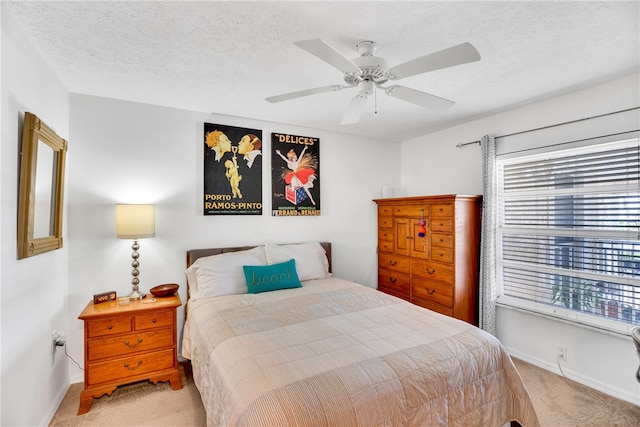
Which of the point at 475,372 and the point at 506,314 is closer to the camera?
the point at 475,372

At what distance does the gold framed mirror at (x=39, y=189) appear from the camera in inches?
68.4

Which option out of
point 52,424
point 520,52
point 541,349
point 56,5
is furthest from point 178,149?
point 541,349

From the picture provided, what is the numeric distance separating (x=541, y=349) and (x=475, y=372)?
1.77 meters

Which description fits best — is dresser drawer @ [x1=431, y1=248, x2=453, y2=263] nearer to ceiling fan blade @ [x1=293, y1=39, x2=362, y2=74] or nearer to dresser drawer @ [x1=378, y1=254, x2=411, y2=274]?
dresser drawer @ [x1=378, y1=254, x2=411, y2=274]

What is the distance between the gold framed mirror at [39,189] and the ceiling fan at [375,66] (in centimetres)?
144

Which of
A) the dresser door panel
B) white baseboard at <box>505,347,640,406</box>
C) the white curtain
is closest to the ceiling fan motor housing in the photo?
the white curtain

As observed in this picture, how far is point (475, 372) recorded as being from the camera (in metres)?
1.72

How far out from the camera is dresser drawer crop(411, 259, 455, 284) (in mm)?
3164

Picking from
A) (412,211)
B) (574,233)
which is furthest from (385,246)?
(574,233)

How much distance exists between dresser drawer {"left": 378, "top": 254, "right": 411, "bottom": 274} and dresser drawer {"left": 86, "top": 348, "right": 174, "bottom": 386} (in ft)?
8.47

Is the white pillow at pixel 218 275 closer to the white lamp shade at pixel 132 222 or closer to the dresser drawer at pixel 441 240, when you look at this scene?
the white lamp shade at pixel 132 222

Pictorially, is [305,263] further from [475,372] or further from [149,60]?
[149,60]

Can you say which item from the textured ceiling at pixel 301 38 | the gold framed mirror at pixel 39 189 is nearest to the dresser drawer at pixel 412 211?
the textured ceiling at pixel 301 38

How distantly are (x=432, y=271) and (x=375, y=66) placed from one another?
2325mm
